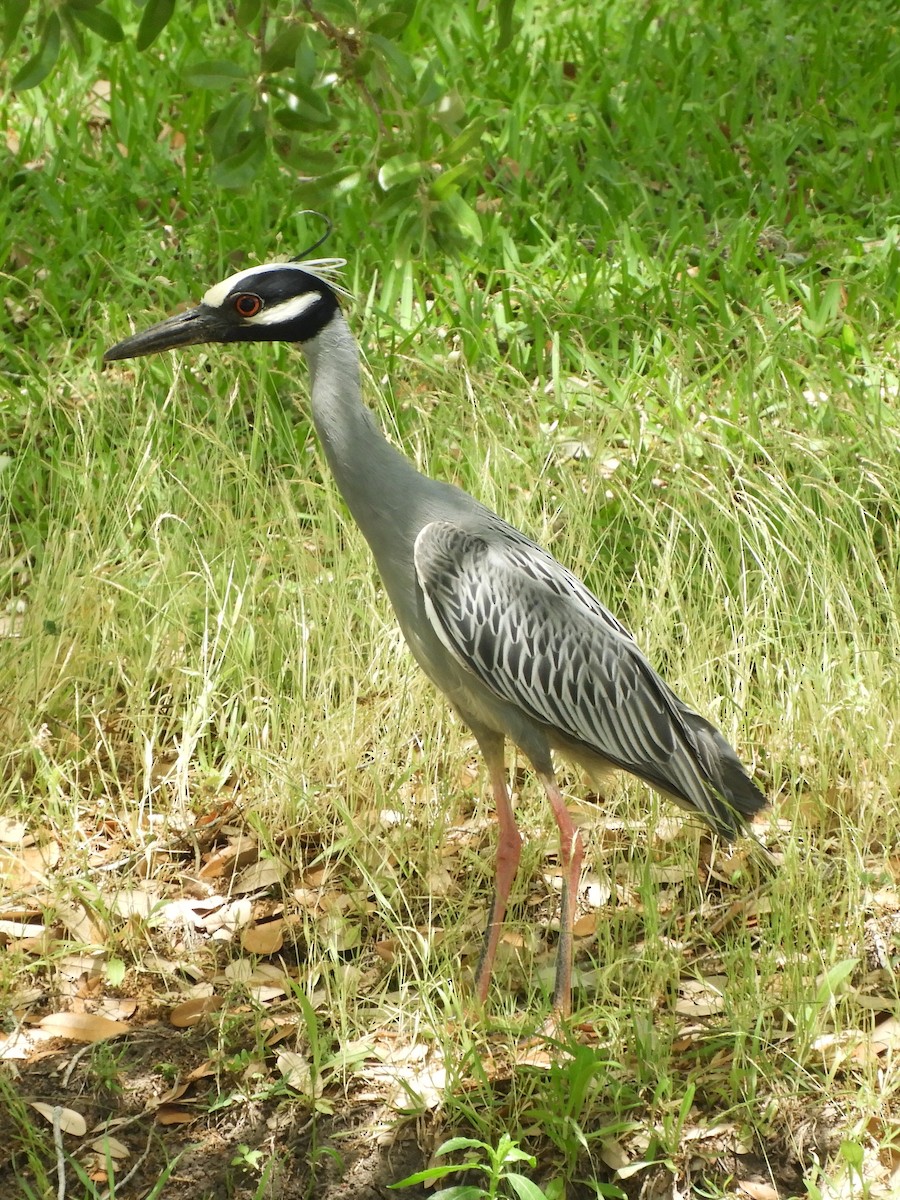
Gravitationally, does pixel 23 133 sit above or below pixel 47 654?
above

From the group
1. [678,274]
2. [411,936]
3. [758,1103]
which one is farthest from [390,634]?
[678,274]

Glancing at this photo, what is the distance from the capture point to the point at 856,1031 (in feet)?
10.6

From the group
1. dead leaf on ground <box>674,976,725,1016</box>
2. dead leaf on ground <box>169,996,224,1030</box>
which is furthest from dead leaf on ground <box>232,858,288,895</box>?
dead leaf on ground <box>674,976,725,1016</box>

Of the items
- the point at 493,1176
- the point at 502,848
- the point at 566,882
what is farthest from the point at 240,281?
the point at 493,1176

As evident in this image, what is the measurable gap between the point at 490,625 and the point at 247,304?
3.18 feet

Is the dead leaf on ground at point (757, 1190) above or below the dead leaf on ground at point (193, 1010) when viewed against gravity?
below

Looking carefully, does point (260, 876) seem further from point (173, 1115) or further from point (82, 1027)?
point (173, 1115)

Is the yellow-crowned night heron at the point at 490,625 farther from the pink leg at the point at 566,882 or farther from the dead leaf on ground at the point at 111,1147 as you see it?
the dead leaf on ground at the point at 111,1147

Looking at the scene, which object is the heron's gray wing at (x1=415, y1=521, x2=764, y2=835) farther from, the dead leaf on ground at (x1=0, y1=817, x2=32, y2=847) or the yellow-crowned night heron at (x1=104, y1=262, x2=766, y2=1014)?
the dead leaf on ground at (x1=0, y1=817, x2=32, y2=847)

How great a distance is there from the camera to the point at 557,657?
3.57 m

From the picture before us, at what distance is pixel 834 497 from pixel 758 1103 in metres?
2.14

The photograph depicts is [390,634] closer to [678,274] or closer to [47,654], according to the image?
[47,654]

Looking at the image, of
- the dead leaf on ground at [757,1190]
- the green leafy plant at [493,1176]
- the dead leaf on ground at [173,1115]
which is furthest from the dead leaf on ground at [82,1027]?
the dead leaf on ground at [757,1190]

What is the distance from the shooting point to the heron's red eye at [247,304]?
11.1 ft
